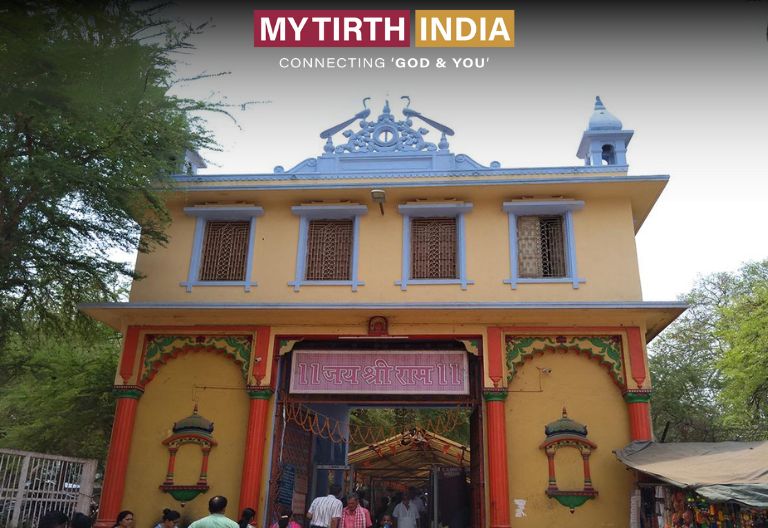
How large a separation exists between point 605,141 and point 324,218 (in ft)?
18.5

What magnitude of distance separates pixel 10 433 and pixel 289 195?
8.99 m

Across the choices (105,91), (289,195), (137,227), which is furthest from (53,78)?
(289,195)

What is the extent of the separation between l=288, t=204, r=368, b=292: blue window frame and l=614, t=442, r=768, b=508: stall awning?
18.2ft

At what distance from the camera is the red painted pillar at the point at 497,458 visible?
1077 centimetres

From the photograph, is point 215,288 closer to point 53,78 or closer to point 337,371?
point 337,371

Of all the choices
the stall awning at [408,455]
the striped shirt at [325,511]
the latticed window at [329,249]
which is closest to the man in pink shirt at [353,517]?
the striped shirt at [325,511]

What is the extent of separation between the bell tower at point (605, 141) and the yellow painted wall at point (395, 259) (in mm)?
881

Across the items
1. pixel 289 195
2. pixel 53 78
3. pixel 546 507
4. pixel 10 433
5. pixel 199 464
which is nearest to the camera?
pixel 53 78

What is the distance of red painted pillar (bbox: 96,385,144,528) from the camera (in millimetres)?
11477

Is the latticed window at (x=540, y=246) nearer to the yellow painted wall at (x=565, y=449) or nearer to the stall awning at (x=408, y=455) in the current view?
the yellow painted wall at (x=565, y=449)

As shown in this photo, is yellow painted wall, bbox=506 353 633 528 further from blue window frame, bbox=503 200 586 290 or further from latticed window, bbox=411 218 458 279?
latticed window, bbox=411 218 458 279

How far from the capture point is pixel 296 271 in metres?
12.6

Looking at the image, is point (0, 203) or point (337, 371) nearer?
point (0, 203)

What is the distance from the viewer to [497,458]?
11086 mm
